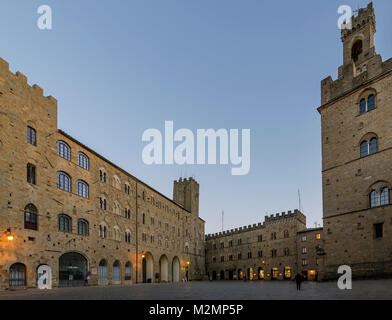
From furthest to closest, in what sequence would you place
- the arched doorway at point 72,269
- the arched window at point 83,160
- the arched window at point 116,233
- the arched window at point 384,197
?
the arched window at point 116,233 → the arched window at point 83,160 → the arched doorway at point 72,269 → the arched window at point 384,197

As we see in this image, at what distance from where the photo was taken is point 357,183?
91.5ft

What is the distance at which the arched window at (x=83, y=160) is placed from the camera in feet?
104

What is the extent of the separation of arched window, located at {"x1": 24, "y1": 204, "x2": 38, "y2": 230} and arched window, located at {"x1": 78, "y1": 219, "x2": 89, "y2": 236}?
5460 millimetres

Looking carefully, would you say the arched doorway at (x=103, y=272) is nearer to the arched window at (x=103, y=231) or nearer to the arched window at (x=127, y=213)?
the arched window at (x=103, y=231)

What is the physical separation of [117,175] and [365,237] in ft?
84.4

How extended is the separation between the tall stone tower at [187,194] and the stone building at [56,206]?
74.2 ft

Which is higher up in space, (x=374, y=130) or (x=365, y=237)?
(x=374, y=130)

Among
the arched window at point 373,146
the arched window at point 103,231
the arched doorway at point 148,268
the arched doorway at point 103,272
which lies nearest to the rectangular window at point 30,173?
the arched window at point 103,231

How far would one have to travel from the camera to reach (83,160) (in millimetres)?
32094

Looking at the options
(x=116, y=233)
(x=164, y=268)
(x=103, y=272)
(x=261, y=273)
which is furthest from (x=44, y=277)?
(x=261, y=273)

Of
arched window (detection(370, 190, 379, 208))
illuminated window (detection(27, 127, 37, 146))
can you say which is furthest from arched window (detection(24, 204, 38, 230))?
arched window (detection(370, 190, 379, 208))

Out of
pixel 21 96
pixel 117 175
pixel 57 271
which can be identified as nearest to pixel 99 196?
pixel 117 175

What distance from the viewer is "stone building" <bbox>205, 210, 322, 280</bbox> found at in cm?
5574
